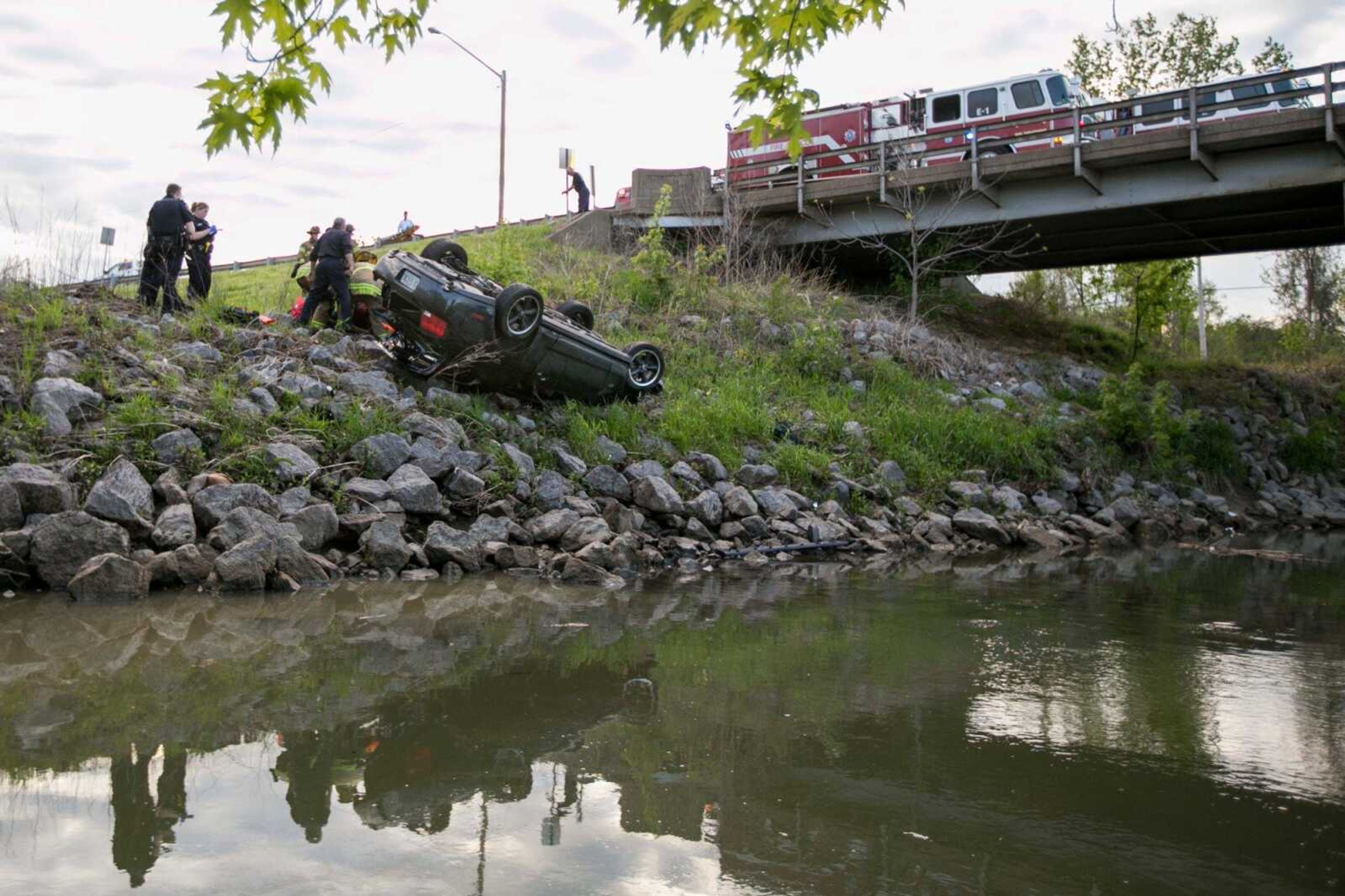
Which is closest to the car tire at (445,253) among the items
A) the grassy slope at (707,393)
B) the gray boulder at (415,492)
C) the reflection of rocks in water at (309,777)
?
the grassy slope at (707,393)

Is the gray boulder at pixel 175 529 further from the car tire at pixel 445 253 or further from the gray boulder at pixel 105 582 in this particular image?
the car tire at pixel 445 253

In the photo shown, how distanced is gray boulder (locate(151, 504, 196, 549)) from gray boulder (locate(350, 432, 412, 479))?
7.06 ft

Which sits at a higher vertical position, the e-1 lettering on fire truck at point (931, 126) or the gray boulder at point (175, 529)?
the e-1 lettering on fire truck at point (931, 126)

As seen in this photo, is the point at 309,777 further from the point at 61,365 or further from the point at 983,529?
the point at 983,529

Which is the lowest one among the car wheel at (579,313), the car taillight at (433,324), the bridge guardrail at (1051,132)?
the car taillight at (433,324)

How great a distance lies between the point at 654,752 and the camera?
16.4 feet

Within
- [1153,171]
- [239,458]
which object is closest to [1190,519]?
[1153,171]

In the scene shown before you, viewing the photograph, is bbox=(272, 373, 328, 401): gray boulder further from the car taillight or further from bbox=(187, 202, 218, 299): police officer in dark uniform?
bbox=(187, 202, 218, 299): police officer in dark uniform

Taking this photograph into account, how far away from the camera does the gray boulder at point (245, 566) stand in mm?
9367

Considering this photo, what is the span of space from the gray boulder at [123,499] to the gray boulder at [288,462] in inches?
49.8

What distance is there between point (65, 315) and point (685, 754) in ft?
36.1

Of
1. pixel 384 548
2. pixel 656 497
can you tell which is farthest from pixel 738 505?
pixel 384 548

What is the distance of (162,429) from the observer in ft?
35.9

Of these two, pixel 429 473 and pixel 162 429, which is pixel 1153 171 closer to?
pixel 429 473
